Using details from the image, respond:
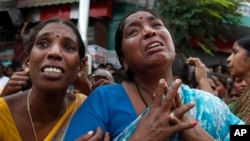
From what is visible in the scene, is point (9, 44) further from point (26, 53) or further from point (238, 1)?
point (26, 53)

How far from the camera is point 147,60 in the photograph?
2008 mm

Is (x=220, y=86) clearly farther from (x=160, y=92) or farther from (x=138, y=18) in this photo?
(x=160, y=92)

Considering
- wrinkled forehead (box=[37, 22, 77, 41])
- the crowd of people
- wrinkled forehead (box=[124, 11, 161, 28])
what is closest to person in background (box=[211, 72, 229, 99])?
the crowd of people

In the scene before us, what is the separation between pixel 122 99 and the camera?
6.45ft

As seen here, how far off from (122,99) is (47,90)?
555mm

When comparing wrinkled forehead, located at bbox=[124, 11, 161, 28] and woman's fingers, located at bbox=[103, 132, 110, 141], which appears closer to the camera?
woman's fingers, located at bbox=[103, 132, 110, 141]

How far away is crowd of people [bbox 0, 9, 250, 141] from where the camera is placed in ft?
5.97

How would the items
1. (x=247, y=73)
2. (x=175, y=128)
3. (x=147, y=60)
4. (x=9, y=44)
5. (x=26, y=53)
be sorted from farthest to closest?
(x=9, y=44)
(x=247, y=73)
(x=26, y=53)
(x=147, y=60)
(x=175, y=128)

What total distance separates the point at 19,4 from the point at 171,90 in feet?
47.8

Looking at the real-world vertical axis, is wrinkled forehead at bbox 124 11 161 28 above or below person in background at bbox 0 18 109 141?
above

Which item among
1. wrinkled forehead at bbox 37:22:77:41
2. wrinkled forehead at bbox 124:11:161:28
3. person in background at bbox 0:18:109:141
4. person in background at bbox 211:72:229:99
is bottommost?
person in background at bbox 211:72:229:99

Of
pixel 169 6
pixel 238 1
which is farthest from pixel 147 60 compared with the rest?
pixel 238 1

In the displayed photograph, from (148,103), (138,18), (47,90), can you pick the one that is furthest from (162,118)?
(47,90)

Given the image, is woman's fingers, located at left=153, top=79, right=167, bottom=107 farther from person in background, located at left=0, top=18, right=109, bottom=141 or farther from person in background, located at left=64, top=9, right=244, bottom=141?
person in background, located at left=0, top=18, right=109, bottom=141
